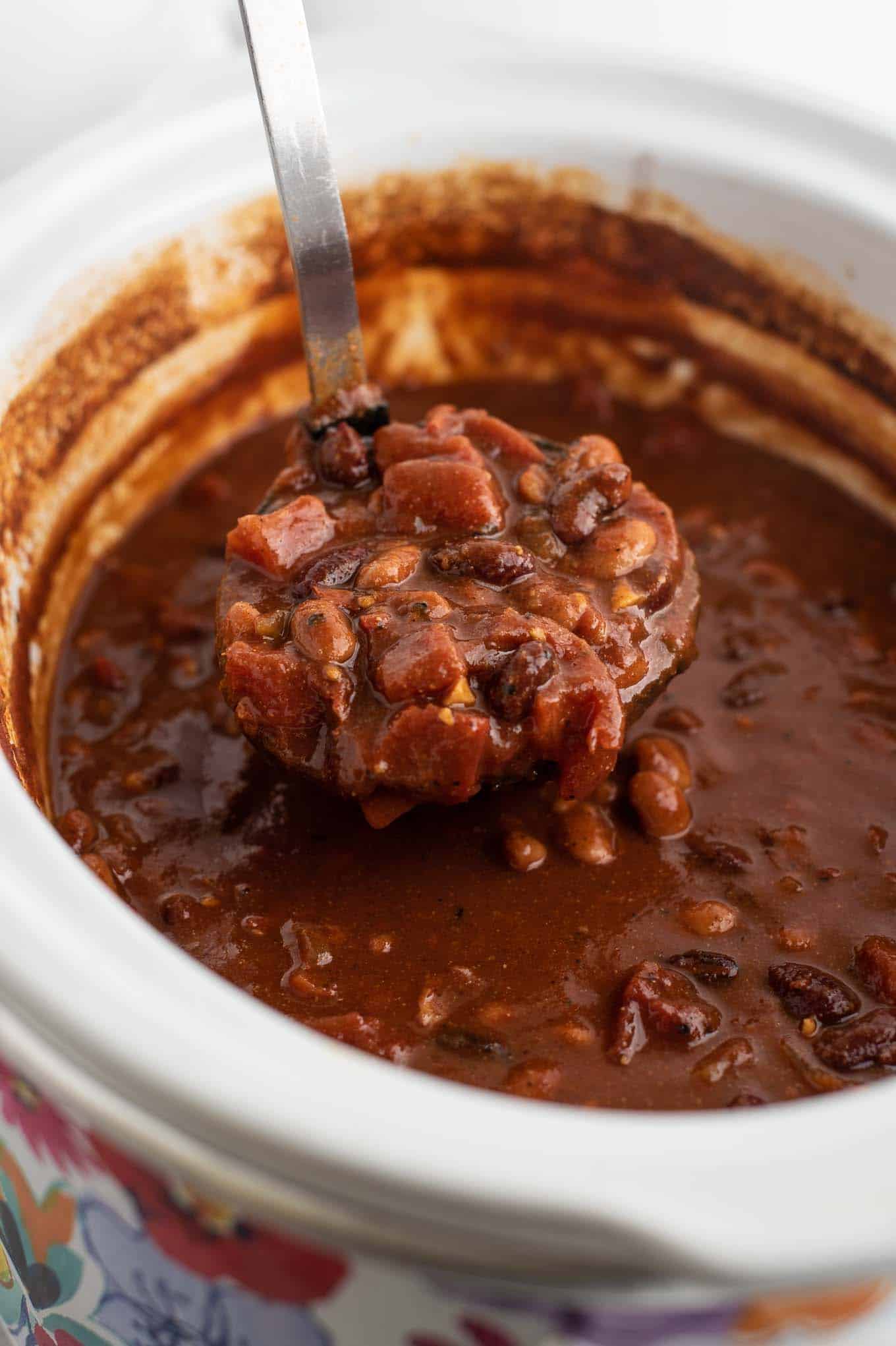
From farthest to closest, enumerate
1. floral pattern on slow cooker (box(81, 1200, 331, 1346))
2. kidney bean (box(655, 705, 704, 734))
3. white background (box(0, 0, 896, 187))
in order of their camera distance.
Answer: white background (box(0, 0, 896, 187)) → kidney bean (box(655, 705, 704, 734)) → floral pattern on slow cooker (box(81, 1200, 331, 1346))

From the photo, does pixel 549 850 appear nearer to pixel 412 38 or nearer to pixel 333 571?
pixel 333 571

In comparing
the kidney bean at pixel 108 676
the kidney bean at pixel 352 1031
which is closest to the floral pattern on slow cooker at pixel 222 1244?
the kidney bean at pixel 352 1031

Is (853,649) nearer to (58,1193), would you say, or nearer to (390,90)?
(390,90)

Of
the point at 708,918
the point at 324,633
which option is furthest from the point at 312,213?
the point at 708,918

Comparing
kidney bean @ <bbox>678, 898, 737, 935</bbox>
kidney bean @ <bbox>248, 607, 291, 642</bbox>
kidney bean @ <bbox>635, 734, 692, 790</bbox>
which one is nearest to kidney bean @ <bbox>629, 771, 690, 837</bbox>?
kidney bean @ <bbox>635, 734, 692, 790</bbox>

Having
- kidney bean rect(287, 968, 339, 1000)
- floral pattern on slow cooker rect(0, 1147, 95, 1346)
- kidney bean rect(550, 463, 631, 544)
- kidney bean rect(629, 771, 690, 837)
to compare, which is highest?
kidney bean rect(550, 463, 631, 544)

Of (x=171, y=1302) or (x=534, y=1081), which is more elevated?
(x=534, y=1081)

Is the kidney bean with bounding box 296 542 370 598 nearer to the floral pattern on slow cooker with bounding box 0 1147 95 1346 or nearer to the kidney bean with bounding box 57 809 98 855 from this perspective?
the kidney bean with bounding box 57 809 98 855
